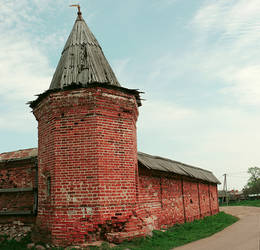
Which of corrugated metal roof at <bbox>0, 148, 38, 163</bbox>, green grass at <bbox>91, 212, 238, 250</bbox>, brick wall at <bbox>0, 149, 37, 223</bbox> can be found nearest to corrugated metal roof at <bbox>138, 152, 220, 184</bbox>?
green grass at <bbox>91, 212, 238, 250</bbox>

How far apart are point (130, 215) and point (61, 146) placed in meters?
2.64

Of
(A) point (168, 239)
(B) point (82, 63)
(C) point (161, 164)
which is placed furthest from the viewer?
(C) point (161, 164)

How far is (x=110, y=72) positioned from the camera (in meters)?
8.84

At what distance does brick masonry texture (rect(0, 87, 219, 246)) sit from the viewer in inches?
276

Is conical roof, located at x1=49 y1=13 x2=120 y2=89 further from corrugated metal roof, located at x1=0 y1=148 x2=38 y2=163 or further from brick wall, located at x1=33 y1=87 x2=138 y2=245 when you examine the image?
corrugated metal roof, located at x1=0 y1=148 x2=38 y2=163

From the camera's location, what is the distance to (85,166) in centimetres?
730

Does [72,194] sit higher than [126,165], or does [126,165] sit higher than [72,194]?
[126,165]

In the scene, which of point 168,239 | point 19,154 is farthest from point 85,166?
point 19,154

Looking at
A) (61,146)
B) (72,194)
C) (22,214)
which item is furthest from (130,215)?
(22,214)

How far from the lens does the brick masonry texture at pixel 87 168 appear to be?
7.01 m

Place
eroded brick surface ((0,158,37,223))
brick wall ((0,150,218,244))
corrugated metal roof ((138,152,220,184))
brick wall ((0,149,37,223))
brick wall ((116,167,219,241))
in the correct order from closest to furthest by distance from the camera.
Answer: brick wall ((0,150,218,244)), brick wall ((116,167,219,241)), brick wall ((0,149,37,223)), eroded brick surface ((0,158,37,223)), corrugated metal roof ((138,152,220,184))

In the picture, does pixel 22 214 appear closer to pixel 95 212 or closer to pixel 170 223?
pixel 95 212

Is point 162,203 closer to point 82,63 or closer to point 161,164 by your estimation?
point 161,164

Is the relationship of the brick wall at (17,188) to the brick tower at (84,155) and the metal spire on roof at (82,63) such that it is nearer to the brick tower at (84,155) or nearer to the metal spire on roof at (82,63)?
the brick tower at (84,155)
